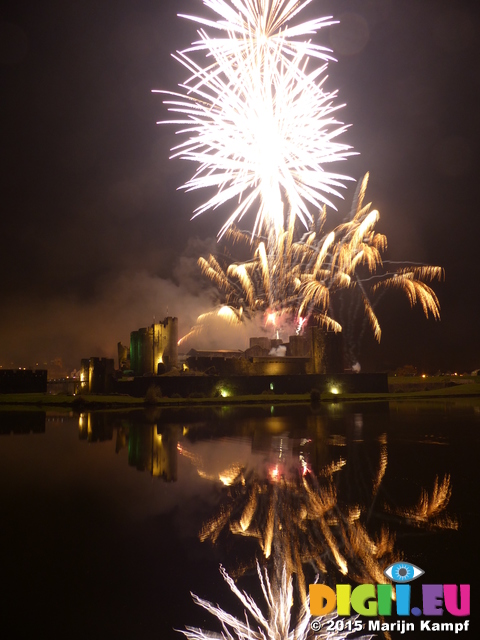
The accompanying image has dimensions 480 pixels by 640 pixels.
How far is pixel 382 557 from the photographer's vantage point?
3.73 meters

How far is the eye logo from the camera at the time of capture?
343 cm

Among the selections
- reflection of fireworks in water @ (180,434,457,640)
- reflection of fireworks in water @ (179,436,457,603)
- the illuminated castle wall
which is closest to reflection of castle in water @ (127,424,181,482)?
reflection of fireworks in water @ (180,434,457,640)

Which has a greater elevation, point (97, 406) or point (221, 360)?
point (221, 360)

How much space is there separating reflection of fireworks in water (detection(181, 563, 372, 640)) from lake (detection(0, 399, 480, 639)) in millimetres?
53

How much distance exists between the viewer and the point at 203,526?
4.58m

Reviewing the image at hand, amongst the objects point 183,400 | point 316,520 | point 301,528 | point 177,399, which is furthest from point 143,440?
point 177,399

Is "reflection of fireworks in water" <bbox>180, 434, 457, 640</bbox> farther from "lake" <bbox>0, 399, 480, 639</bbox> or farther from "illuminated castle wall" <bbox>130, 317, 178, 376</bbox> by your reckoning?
"illuminated castle wall" <bbox>130, 317, 178, 376</bbox>

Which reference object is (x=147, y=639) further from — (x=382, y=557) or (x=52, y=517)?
(x=52, y=517)

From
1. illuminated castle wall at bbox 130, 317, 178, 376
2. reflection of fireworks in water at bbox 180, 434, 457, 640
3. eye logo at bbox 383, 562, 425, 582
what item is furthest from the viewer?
illuminated castle wall at bbox 130, 317, 178, 376

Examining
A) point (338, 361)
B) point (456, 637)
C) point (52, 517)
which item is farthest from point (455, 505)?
point (338, 361)

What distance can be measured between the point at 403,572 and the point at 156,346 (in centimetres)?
3397

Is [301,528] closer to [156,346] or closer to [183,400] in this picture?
[183,400]

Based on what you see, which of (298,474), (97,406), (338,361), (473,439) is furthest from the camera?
(338,361)

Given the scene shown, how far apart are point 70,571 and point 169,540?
91 centimetres
